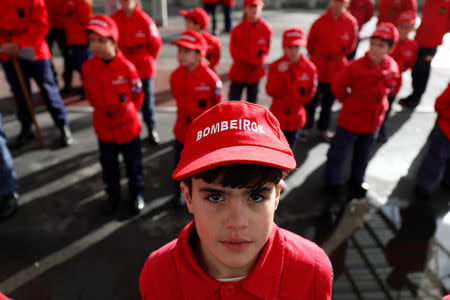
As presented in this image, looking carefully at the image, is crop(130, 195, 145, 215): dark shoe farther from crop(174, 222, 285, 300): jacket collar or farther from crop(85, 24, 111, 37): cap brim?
crop(174, 222, 285, 300): jacket collar

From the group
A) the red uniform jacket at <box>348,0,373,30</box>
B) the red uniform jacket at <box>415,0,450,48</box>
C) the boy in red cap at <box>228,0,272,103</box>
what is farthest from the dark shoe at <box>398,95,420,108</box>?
the boy in red cap at <box>228,0,272,103</box>

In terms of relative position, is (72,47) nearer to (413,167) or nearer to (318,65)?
(318,65)

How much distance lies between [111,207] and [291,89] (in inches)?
93.3

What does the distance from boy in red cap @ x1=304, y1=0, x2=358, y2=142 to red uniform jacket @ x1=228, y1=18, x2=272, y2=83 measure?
719 mm

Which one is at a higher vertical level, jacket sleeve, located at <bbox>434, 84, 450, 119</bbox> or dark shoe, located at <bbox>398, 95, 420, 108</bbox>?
jacket sleeve, located at <bbox>434, 84, 450, 119</bbox>

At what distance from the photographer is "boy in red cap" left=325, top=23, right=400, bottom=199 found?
344 cm

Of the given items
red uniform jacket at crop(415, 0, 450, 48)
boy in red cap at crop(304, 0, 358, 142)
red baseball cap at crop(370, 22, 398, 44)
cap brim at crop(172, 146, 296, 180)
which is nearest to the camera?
cap brim at crop(172, 146, 296, 180)

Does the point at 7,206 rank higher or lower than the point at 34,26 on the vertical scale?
lower

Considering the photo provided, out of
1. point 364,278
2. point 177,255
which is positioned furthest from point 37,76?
point 364,278

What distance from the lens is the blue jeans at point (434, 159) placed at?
367 centimetres

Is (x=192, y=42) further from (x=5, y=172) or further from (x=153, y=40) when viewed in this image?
(x=5, y=172)

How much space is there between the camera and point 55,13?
6066 mm

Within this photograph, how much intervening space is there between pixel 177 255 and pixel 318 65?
4386 millimetres

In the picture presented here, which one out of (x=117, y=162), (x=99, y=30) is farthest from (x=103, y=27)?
(x=117, y=162)
